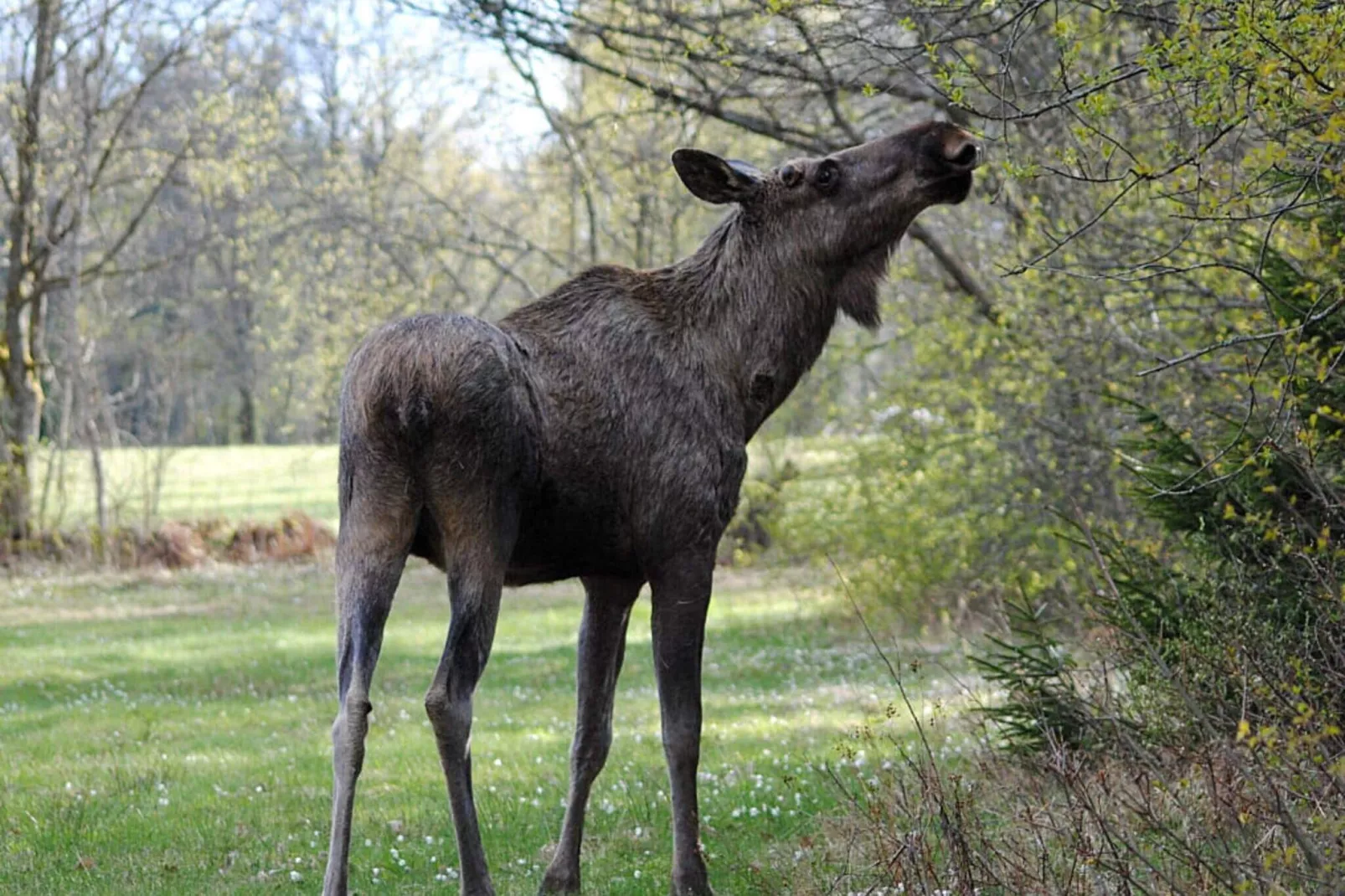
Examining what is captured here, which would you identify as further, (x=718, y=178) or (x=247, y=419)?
(x=247, y=419)

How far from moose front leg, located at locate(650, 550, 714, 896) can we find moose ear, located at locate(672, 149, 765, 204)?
5.07ft

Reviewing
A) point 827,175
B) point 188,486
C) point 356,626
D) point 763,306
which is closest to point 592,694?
point 356,626

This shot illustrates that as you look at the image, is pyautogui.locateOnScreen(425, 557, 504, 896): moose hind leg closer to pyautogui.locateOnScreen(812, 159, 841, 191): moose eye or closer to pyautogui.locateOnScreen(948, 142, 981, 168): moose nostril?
pyautogui.locateOnScreen(812, 159, 841, 191): moose eye

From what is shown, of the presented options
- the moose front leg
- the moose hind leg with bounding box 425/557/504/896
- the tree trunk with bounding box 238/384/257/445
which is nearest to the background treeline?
the moose front leg

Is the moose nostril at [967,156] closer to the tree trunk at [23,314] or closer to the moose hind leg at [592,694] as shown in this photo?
the moose hind leg at [592,694]

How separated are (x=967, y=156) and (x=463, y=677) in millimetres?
2783

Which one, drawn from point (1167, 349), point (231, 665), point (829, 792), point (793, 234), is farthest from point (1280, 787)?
point (231, 665)

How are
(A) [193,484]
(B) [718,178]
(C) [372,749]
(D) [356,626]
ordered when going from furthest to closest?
(A) [193,484] < (C) [372,749] < (B) [718,178] < (D) [356,626]

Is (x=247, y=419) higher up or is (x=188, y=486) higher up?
(x=247, y=419)

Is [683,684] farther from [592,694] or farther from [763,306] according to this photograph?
[763,306]

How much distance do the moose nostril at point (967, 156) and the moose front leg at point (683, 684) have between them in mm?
1819

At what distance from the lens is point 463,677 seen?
5129 mm

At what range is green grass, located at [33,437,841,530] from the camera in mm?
24438

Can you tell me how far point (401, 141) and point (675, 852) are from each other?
24999 mm
